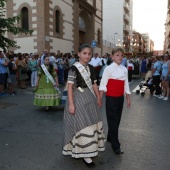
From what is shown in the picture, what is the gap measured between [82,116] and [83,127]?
162mm

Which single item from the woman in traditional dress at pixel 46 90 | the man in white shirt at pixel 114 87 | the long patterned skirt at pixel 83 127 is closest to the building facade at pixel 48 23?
the woman in traditional dress at pixel 46 90

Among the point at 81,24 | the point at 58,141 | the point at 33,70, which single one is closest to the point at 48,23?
the point at 33,70

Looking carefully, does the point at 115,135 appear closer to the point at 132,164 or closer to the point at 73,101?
the point at 132,164

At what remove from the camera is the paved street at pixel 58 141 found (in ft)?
12.7

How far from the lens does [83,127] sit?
3635 millimetres

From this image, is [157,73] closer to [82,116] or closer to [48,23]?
[82,116]

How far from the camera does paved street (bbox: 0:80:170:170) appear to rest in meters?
3.88

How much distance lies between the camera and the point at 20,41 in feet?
65.2

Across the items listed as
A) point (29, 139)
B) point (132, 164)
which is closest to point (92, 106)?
point (132, 164)

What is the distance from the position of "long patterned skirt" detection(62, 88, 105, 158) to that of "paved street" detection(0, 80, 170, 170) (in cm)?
31

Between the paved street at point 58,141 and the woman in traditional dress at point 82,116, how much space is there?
297 millimetres

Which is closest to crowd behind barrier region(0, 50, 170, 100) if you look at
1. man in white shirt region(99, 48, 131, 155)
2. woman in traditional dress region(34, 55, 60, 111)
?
woman in traditional dress region(34, 55, 60, 111)

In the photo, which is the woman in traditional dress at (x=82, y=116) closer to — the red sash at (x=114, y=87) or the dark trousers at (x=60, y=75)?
the red sash at (x=114, y=87)

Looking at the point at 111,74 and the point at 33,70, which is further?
the point at 33,70
